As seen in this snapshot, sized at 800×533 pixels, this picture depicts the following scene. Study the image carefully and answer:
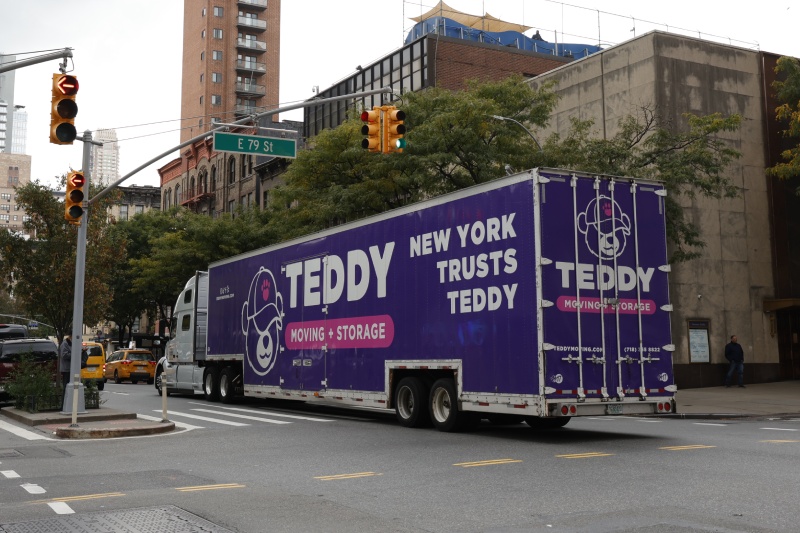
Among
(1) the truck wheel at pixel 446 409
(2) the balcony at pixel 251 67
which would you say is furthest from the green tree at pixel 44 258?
(2) the balcony at pixel 251 67

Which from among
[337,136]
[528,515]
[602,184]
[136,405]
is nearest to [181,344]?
[136,405]

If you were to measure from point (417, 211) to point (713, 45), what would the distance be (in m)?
20.8

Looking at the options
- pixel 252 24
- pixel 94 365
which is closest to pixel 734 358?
pixel 94 365

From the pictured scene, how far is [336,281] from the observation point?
739 inches

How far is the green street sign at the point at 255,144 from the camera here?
18.6 metres

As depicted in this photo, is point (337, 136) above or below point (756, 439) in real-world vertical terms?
above

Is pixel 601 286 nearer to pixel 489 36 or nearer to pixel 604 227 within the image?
pixel 604 227

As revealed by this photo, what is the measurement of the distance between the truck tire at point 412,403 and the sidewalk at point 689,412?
4.58 meters

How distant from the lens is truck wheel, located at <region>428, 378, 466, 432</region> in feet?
49.5

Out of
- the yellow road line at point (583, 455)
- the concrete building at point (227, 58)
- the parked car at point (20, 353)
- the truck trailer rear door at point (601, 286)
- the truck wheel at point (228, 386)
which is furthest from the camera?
the concrete building at point (227, 58)

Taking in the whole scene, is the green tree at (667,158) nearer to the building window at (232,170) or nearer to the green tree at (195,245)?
the green tree at (195,245)

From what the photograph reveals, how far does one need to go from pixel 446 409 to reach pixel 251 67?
85212mm

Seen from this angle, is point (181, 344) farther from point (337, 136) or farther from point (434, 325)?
point (434, 325)

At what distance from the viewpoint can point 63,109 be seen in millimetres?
14305
